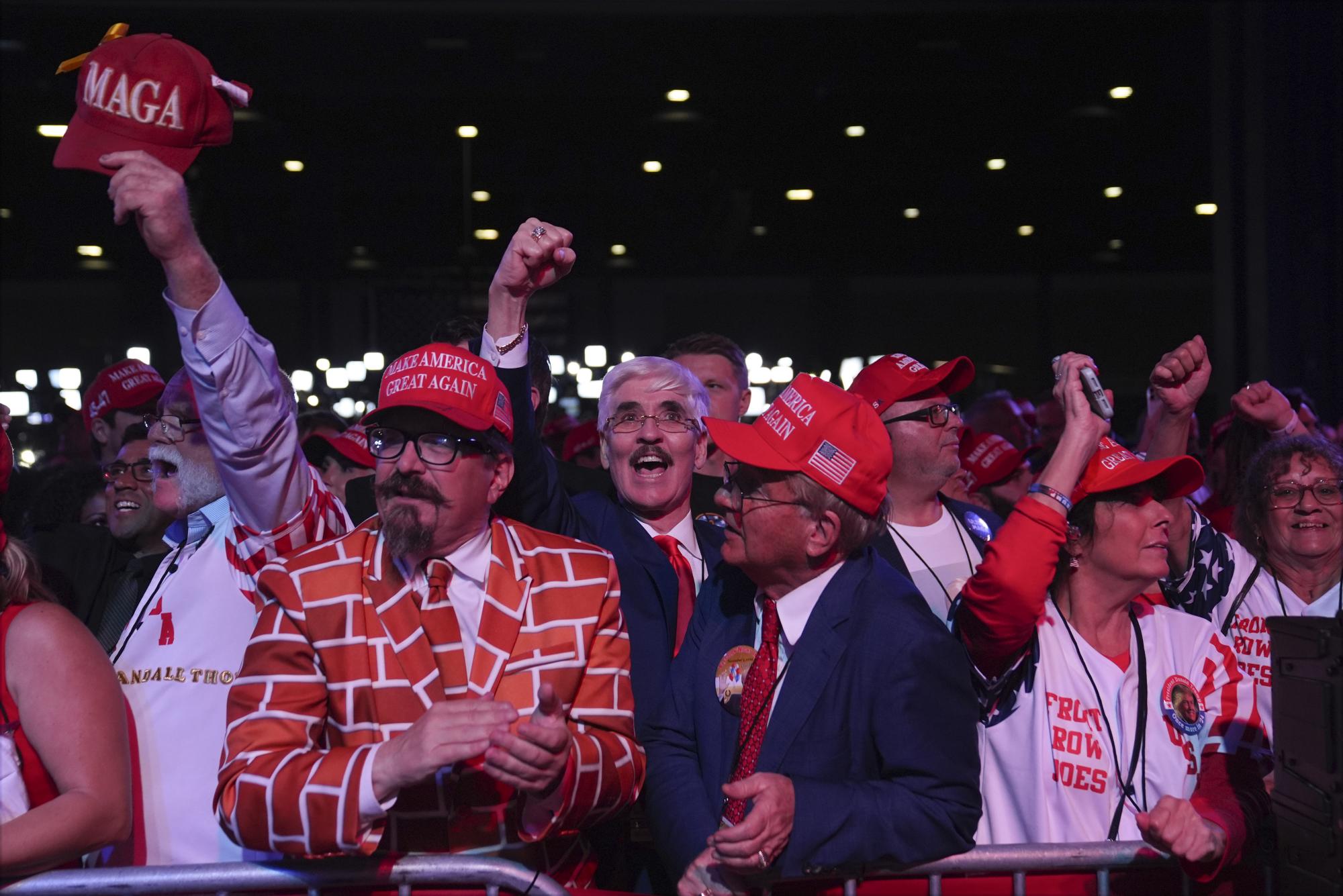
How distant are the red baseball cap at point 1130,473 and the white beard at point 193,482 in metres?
1.94

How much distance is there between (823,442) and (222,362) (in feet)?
3.96

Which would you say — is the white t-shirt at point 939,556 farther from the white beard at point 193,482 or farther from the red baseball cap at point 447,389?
the white beard at point 193,482

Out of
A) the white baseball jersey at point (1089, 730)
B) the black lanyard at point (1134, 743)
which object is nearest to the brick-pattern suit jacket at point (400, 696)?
the white baseball jersey at point (1089, 730)

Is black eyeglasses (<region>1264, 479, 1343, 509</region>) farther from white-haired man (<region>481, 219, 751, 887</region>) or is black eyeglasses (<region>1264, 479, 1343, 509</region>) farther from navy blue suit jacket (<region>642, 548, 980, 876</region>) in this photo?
white-haired man (<region>481, 219, 751, 887</region>)

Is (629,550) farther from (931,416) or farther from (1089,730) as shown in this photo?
(1089,730)

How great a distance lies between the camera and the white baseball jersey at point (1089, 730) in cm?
247

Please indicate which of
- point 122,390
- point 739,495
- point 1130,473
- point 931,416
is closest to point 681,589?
point 739,495

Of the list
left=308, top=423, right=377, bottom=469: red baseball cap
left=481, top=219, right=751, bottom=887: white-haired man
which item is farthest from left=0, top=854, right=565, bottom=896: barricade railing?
left=308, top=423, right=377, bottom=469: red baseball cap

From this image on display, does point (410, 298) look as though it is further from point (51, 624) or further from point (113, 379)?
point (51, 624)

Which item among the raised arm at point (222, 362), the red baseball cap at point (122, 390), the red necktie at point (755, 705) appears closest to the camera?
the raised arm at point (222, 362)

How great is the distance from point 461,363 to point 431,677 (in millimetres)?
634

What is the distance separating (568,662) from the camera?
2334 millimetres

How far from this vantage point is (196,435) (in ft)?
9.41

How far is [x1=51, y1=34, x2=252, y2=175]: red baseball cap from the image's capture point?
2314mm
